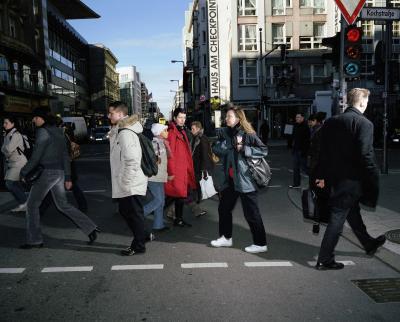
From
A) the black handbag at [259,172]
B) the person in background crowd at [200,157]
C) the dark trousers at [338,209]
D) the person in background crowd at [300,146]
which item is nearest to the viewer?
the dark trousers at [338,209]

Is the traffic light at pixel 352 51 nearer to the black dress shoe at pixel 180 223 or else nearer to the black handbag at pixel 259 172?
the black handbag at pixel 259 172

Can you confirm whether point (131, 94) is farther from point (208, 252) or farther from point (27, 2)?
point (208, 252)

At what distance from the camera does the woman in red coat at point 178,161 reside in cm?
723

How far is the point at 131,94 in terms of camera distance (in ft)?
609

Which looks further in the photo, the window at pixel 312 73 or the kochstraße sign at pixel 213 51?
the kochstraße sign at pixel 213 51

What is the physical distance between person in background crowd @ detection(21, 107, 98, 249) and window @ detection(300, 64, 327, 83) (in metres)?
39.9

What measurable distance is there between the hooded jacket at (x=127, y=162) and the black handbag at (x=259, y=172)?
1.28 meters

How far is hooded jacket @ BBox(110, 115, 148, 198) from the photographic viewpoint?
5594 mm

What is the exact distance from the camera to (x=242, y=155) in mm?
5711

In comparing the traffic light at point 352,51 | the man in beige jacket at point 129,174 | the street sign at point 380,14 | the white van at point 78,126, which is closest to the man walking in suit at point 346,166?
the man in beige jacket at point 129,174

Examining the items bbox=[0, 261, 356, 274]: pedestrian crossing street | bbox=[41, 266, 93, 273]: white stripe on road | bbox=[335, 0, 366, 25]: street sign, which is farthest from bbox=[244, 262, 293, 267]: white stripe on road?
bbox=[335, 0, 366, 25]: street sign

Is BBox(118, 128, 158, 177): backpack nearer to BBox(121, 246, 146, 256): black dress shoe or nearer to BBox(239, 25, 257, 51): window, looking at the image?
BBox(121, 246, 146, 256): black dress shoe

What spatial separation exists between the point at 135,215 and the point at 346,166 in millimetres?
2474

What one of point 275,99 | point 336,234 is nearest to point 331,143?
point 336,234
